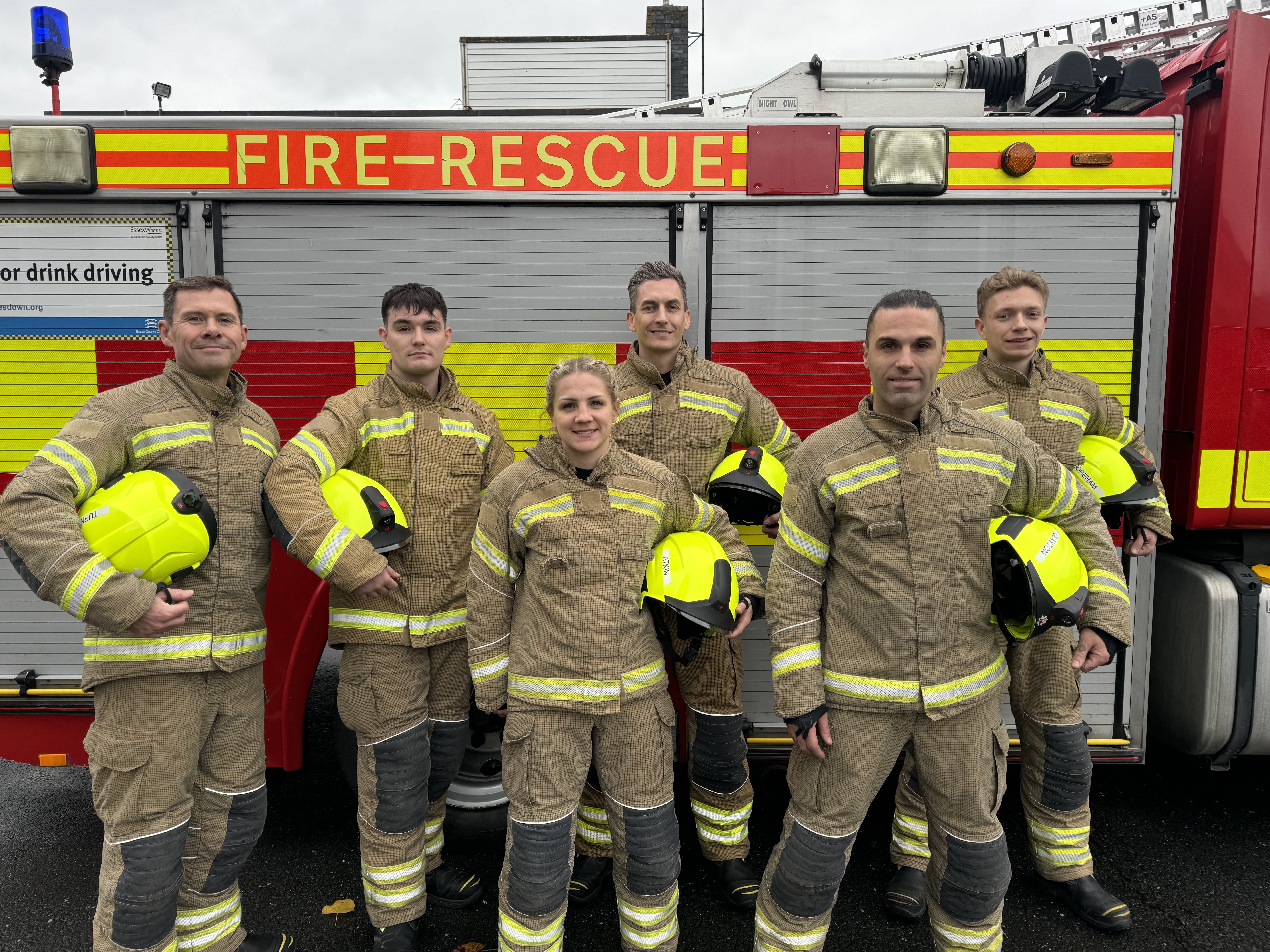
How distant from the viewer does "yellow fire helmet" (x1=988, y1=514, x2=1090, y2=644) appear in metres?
1.99

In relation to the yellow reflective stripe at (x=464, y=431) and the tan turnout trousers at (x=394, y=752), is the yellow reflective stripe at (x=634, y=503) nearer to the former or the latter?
the yellow reflective stripe at (x=464, y=431)

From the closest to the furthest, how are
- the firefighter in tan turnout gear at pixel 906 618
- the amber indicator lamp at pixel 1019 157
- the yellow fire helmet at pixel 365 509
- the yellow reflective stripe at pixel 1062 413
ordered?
1. the firefighter in tan turnout gear at pixel 906 618
2. the yellow fire helmet at pixel 365 509
3. the yellow reflective stripe at pixel 1062 413
4. the amber indicator lamp at pixel 1019 157

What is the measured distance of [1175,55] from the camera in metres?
3.92

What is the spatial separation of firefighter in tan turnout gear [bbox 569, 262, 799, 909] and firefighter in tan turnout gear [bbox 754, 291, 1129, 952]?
2.05 feet

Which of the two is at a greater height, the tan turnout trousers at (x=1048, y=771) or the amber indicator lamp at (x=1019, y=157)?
the amber indicator lamp at (x=1019, y=157)

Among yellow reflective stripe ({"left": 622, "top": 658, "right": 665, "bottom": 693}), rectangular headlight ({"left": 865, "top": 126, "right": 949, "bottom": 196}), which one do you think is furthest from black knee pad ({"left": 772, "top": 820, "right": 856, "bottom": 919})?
rectangular headlight ({"left": 865, "top": 126, "right": 949, "bottom": 196})

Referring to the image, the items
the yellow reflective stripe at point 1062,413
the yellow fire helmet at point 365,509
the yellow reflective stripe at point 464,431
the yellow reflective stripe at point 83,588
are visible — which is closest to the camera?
the yellow reflective stripe at point 83,588

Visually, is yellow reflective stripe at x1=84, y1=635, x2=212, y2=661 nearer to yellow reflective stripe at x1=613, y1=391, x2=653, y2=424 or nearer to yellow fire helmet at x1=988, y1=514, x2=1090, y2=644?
yellow reflective stripe at x1=613, y1=391, x2=653, y2=424

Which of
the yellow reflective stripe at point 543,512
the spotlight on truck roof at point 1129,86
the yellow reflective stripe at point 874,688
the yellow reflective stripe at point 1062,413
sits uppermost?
the spotlight on truck roof at point 1129,86

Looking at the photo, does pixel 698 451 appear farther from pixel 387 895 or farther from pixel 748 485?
pixel 387 895

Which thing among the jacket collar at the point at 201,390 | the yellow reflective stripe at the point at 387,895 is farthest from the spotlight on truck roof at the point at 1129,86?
the yellow reflective stripe at the point at 387,895

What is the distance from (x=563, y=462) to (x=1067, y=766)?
2.22 meters

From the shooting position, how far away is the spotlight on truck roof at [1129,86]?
299cm

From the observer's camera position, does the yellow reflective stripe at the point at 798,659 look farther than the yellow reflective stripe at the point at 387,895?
No
